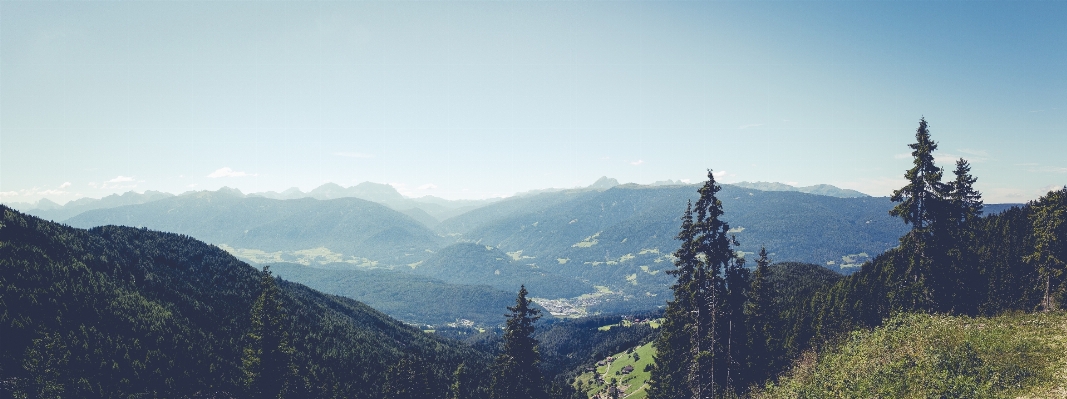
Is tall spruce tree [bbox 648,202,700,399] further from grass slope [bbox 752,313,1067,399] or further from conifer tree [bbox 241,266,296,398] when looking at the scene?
conifer tree [bbox 241,266,296,398]

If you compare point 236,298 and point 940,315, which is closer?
point 940,315

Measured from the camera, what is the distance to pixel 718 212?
30.7 metres

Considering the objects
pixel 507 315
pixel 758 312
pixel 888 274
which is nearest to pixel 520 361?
pixel 507 315

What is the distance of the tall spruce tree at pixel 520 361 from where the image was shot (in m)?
39.5

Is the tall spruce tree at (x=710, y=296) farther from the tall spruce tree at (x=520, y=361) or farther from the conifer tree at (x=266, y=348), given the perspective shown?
the conifer tree at (x=266, y=348)

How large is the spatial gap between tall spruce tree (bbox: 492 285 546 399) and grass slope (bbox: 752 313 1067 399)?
17939 mm

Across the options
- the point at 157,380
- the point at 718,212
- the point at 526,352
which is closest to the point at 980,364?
the point at 718,212

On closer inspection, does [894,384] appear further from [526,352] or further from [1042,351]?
[526,352]

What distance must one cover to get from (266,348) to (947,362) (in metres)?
46.9

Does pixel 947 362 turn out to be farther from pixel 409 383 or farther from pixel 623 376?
pixel 623 376

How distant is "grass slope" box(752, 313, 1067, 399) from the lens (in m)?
19.5

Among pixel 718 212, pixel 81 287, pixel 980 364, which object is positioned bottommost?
pixel 81 287

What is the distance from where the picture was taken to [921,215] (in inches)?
1230

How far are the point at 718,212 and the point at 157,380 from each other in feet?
251
